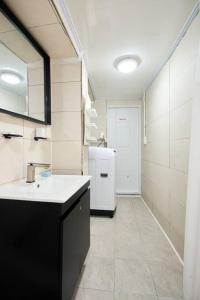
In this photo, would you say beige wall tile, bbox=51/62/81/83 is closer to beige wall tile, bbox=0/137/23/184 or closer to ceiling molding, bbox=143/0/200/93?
beige wall tile, bbox=0/137/23/184

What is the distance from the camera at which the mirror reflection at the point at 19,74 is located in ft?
3.84

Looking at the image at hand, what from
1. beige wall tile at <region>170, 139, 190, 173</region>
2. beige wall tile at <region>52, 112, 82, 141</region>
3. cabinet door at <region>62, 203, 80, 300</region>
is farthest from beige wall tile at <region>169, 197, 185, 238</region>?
beige wall tile at <region>52, 112, 82, 141</region>

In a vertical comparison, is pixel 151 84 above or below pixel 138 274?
above

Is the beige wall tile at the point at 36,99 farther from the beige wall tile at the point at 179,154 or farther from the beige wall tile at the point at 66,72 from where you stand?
the beige wall tile at the point at 179,154


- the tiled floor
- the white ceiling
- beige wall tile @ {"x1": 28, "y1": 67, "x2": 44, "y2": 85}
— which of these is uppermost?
the white ceiling

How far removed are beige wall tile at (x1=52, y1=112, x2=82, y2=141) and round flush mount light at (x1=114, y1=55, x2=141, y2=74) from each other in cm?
96

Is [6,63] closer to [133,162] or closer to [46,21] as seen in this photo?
[46,21]

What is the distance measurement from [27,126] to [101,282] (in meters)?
1.48

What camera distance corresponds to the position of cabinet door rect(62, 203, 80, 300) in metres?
0.88

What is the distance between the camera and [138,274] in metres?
1.39

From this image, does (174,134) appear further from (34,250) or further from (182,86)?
(34,250)

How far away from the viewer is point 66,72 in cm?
181

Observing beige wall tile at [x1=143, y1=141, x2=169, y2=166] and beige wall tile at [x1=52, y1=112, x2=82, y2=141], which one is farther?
beige wall tile at [x1=143, y1=141, x2=169, y2=166]

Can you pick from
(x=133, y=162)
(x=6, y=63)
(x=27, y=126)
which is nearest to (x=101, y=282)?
(x=27, y=126)
